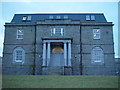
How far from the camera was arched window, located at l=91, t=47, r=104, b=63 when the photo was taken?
2494 centimetres

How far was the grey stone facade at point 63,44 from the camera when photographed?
2480 centimetres

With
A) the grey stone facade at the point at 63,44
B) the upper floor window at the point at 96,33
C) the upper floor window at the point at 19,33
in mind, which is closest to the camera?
the grey stone facade at the point at 63,44

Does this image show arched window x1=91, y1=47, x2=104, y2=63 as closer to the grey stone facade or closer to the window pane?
the grey stone facade

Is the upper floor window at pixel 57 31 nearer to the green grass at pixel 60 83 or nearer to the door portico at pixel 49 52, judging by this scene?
the door portico at pixel 49 52

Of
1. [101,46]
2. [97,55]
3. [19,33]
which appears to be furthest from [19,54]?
[101,46]

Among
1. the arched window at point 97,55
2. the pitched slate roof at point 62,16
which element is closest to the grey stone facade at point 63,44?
the arched window at point 97,55

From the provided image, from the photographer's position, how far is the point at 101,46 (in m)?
25.4

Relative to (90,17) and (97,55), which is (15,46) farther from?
(90,17)

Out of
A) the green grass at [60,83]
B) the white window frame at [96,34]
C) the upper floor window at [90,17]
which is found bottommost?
the green grass at [60,83]

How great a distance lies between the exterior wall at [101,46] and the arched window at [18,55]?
28.8ft

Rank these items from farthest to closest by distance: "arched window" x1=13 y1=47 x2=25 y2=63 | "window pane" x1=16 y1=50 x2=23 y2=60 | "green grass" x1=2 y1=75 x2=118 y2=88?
1. "window pane" x1=16 y1=50 x2=23 y2=60
2. "arched window" x1=13 y1=47 x2=25 y2=63
3. "green grass" x1=2 y1=75 x2=118 y2=88

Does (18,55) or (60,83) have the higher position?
(18,55)

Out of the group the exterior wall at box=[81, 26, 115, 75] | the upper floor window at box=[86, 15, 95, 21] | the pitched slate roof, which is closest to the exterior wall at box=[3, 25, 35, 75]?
the pitched slate roof

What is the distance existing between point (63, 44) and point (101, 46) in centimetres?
549
